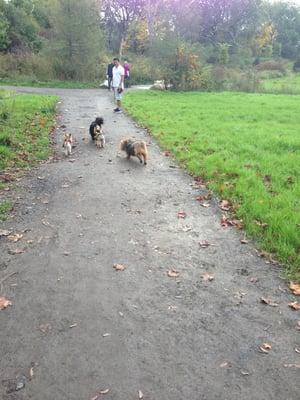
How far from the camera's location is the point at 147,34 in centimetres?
5547

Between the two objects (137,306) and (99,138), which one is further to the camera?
(99,138)

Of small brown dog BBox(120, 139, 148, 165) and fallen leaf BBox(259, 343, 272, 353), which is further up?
small brown dog BBox(120, 139, 148, 165)

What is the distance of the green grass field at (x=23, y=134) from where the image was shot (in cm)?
1022

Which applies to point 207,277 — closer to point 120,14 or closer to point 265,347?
point 265,347

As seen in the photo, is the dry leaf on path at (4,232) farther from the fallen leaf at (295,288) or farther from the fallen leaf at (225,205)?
the fallen leaf at (295,288)

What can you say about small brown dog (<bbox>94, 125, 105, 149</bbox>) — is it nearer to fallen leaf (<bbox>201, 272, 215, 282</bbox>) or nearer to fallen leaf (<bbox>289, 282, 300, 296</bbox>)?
fallen leaf (<bbox>201, 272, 215, 282</bbox>)

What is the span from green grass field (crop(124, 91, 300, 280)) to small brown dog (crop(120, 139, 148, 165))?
109 cm

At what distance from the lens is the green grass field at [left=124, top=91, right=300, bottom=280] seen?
265 inches

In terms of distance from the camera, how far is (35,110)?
17609mm

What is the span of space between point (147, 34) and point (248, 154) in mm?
49731

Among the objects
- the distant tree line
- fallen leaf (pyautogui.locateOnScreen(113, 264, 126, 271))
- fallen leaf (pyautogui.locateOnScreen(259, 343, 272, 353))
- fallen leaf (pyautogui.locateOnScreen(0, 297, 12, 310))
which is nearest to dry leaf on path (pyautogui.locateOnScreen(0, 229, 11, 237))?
fallen leaf (pyautogui.locateOnScreen(0, 297, 12, 310))

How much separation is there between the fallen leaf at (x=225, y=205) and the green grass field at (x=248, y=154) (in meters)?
0.12

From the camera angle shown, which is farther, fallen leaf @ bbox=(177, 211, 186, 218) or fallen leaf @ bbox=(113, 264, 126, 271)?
fallen leaf @ bbox=(177, 211, 186, 218)

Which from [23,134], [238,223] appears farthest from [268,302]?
[23,134]
